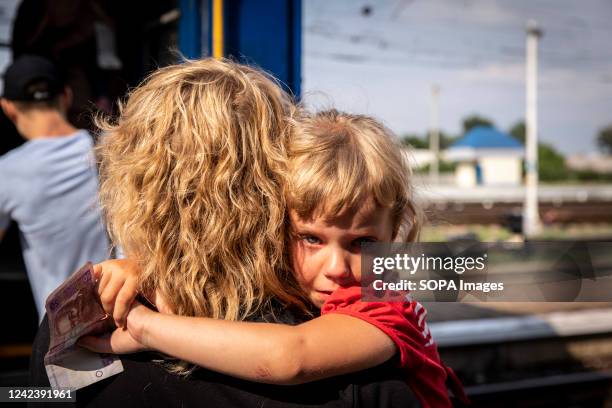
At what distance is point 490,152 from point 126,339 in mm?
23401

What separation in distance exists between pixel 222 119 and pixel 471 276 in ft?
1.66

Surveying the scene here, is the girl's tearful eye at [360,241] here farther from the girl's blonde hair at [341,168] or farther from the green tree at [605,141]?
the green tree at [605,141]

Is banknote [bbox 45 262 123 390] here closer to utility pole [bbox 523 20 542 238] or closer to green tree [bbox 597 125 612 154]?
utility pole [bbox 523 20 542 238]

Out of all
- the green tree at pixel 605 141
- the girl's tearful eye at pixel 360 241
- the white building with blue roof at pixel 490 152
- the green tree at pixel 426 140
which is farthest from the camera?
the green tree at pixel 605 141

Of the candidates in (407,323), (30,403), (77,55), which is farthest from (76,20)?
(407,323)

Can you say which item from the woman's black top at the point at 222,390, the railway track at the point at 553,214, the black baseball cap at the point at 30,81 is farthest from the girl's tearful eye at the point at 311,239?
the railway track at the point at 553,214

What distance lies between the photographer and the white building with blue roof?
2250 cm

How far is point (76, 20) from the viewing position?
411 cm

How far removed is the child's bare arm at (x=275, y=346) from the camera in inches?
38.3

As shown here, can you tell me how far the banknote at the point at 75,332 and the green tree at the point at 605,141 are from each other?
5656 centimetres

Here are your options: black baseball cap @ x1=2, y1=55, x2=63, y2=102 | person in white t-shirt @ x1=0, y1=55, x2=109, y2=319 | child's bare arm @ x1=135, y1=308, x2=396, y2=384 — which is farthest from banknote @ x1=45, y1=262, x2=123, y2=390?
black baseball cap @ x1=2, y1=55, x2=63, y2=102

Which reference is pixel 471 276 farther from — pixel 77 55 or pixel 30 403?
pixel 77 55

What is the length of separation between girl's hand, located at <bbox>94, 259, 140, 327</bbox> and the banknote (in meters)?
0.02

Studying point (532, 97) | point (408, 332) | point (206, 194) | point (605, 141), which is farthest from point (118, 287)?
point (605, 141)
